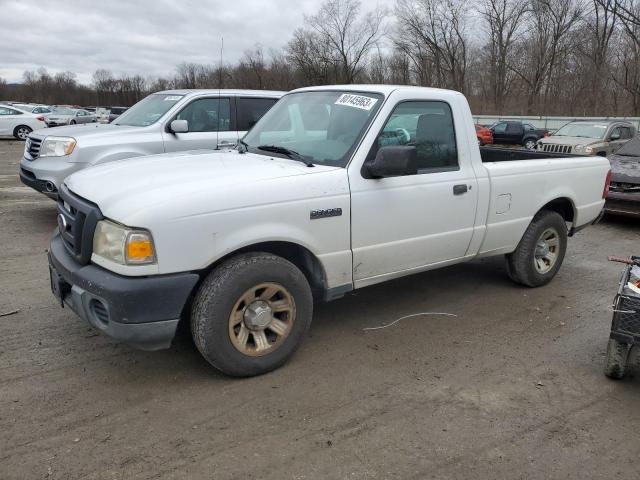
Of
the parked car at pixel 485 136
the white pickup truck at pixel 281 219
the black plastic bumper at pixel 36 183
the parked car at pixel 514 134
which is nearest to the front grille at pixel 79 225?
the white pickup truck at pixel 281 219

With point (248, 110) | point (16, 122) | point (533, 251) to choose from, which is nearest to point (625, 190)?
point (533, 251)

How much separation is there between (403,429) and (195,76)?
333 inches

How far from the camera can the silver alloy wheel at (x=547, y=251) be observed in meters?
5.52

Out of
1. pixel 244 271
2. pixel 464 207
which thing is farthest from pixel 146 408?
pixel 464 207

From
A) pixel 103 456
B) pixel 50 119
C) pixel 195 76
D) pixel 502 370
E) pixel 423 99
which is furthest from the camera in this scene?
pixel 50 119

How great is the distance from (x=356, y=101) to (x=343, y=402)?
2.26m

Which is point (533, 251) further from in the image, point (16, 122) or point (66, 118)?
point (66, 118)

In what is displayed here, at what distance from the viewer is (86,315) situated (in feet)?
10.6

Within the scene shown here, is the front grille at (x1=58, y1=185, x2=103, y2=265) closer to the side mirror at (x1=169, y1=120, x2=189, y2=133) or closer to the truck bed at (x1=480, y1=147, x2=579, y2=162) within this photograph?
the side mirror at (x1=169, y1=120, x2=189, y2=133)

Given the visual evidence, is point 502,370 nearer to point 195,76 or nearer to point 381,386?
point 381,386

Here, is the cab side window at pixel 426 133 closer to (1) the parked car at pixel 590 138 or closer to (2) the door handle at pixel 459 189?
(2) the door handle at pixel 459 189

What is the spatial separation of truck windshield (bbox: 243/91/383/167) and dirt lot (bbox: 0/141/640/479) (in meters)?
1.46

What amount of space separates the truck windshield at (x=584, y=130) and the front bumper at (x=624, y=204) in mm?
6475

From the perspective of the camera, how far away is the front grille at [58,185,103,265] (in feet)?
10.5
